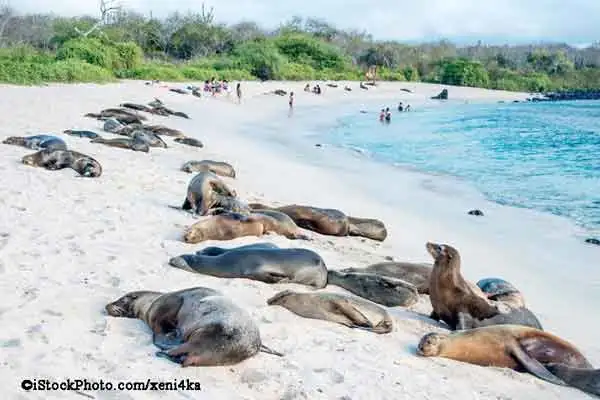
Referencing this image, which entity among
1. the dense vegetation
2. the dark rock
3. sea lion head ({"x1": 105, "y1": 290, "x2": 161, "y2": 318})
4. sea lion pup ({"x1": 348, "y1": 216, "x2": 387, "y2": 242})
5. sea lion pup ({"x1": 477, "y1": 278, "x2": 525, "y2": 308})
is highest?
the dense vegetation

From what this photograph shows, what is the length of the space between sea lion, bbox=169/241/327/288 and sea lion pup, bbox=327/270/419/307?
0.21m

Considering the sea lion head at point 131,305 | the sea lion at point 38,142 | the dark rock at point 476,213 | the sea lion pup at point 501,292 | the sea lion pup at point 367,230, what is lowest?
the dark rock at point 476,213

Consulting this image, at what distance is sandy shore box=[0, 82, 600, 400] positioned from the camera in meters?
4.14

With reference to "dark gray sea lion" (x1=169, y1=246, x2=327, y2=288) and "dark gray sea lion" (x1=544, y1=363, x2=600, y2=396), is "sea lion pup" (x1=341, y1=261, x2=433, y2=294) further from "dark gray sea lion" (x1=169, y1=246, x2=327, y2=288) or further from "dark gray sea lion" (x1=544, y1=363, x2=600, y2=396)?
"dark gray sea lion" (x1=544, y1=363, x2=600, y2=396)

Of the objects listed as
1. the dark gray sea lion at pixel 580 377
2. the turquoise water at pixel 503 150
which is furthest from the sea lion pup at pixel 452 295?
the turquoise water at pixel 503 150

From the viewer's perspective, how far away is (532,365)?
190 inches

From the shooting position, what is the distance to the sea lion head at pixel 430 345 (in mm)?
4883

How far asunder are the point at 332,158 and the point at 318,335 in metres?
13.7

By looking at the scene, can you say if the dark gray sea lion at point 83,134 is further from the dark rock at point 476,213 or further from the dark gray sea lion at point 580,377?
the dark gray sea lion at point 580,377

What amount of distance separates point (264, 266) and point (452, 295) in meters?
1.74

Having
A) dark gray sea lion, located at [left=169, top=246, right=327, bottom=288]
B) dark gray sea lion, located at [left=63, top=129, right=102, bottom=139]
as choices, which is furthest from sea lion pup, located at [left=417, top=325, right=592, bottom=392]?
dark gray sea lion, located at [left=63, top=129, right=102, bottom=139]

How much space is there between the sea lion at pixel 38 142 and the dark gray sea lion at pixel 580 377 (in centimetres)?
932

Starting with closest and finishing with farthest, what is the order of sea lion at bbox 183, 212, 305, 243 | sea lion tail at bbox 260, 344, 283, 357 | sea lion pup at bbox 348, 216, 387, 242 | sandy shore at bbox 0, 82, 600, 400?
sandy shore at bbox 0, 82, 600, 400
sea lion tail at bbox 260, 344, 283, 357
sea lion at bbox 183, 212, 305, 243
sea lion pup at bbox 348, 216, 387, 242

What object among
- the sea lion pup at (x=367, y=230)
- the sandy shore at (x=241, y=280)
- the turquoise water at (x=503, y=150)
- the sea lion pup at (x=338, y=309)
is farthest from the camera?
the turquoise water at (x=503, y=150)
